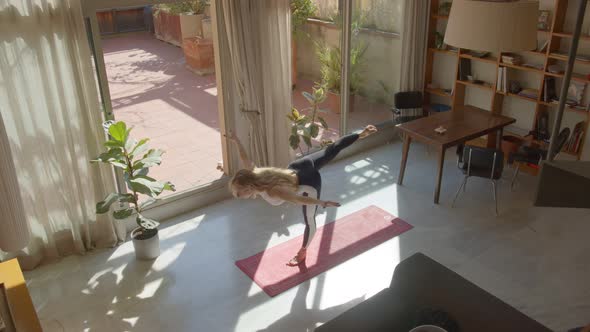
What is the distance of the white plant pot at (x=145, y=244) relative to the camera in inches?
200

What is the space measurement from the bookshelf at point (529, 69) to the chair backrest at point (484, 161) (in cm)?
107

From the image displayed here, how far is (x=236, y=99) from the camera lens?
604cm

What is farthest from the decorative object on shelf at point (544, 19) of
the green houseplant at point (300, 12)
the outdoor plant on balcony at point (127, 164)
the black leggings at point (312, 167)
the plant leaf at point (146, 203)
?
the plant leaf at point (146, 203)

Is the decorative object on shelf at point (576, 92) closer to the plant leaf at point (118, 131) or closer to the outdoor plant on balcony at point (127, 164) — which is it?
the outdoor plant on balcony at point (127, 164)

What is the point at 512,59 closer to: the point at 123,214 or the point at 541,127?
the point at 541,127

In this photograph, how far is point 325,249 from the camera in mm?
5309

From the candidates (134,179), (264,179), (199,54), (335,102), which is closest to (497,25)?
(264,179)

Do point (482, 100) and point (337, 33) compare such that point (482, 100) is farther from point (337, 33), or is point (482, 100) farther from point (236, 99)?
point (236, 99)

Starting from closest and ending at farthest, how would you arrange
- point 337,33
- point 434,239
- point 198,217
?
point 434,239
point 198,217
point 337,33

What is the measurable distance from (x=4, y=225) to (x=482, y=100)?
6065 mm

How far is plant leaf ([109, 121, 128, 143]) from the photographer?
15.5ft

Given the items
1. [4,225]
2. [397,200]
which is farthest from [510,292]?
[4,225]

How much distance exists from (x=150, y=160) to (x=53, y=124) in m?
0.90

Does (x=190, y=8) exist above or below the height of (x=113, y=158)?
above
